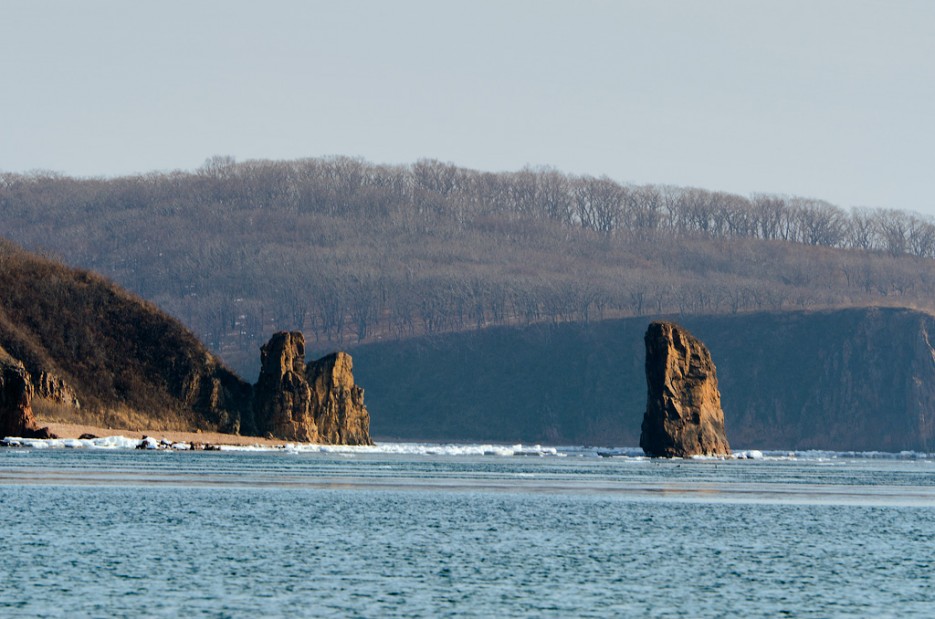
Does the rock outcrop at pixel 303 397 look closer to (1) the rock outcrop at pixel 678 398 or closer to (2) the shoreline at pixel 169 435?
(2) the shoreline at pixel 169 435

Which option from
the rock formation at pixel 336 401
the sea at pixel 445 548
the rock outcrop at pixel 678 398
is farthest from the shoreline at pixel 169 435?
the sea at pixel 445 548

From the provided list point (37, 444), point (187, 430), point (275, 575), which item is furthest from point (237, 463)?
point (275, 575)

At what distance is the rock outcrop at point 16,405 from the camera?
138125 millimetres

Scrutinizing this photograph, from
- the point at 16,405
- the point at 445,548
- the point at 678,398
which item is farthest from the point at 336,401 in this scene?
the point at 445,548

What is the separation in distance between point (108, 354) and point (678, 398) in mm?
62942

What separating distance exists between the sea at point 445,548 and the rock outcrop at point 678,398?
2417 inches

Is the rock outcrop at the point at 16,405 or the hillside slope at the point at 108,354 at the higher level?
the hillside slope at the point at 108,354

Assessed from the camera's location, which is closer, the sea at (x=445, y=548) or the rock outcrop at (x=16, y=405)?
the sea at (x=445, y=548)

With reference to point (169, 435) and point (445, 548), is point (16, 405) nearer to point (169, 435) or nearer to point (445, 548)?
point (169, 435)

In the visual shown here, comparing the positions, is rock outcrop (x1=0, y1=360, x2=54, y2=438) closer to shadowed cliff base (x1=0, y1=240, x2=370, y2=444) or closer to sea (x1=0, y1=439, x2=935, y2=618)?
shadowed cliff base (x1=0, y1=240, x2=370, y2=444)

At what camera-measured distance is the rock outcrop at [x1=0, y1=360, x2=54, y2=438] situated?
138 meters

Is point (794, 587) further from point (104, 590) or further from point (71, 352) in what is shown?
point (71, 352)

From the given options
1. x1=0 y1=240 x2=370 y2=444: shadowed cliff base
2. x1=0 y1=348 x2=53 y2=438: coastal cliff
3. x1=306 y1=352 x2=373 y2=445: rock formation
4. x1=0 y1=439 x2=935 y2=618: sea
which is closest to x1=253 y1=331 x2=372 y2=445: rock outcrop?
x1=306 y1=352 x2=373 y2=445: rock formation

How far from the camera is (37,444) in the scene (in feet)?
448
